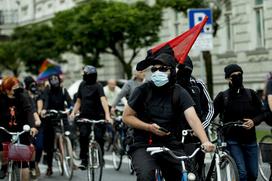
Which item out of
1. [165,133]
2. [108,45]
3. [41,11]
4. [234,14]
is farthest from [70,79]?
[165,133]

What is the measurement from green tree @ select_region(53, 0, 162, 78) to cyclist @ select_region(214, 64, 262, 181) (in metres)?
26.1

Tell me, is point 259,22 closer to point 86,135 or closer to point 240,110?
point 86,135

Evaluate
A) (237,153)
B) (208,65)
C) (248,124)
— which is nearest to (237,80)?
(248,124)

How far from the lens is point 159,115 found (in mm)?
8352

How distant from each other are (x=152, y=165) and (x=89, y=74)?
6149mm

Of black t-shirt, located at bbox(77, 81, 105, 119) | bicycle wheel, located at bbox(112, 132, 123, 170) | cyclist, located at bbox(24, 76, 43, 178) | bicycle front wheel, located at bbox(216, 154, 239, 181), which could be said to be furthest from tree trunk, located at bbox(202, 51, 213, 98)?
bicycle front wheel, located at bbox(216, 154, 239, 181)

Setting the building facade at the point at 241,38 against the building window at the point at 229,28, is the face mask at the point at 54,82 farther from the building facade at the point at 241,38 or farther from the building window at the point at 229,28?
the building window at the point at 229,28

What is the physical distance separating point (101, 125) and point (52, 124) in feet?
6.19

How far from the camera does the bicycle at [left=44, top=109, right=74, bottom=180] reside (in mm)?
15555

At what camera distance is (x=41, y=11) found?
65125 millimetres

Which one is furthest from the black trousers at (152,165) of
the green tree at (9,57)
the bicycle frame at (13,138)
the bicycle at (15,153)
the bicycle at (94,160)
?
the green tree at (9,57)

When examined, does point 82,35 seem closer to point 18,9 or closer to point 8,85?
point 8,85

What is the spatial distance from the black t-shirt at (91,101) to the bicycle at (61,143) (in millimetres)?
1179

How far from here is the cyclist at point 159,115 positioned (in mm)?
8312
